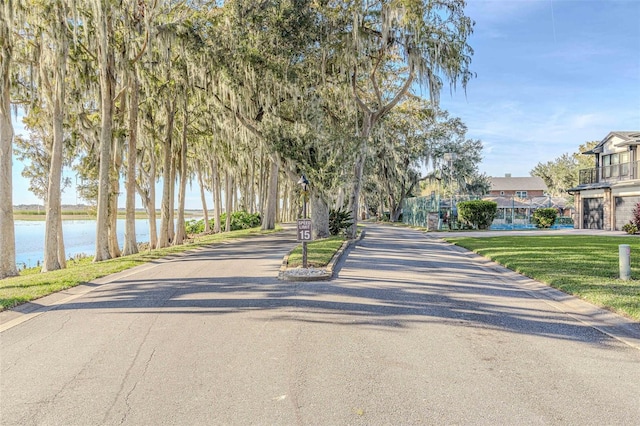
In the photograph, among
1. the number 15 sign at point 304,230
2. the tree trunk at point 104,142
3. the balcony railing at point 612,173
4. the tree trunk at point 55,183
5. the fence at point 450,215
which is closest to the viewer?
the number 15 sign at point 304,230

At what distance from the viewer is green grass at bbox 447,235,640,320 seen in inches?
298

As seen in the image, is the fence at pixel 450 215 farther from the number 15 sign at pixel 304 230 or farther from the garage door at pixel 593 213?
the number 15 sign at pixel 304 230

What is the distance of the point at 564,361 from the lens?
196 inches

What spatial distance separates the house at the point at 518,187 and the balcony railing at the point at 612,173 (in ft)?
132

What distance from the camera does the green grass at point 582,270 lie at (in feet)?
24.8

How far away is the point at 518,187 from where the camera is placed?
76.4 metres

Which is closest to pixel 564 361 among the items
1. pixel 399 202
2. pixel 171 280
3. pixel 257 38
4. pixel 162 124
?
pixel 171 280

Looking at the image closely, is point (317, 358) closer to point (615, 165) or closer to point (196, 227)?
point (615, 165)

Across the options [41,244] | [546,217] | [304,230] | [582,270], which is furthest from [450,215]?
[41,244]

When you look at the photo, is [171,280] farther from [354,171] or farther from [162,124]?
[162,124]

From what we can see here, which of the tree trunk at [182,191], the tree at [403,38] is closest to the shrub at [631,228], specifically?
the tree at [403,38]

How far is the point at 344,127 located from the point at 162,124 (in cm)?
997

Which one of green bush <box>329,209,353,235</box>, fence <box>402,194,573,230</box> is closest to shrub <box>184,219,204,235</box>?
green bush <box>329,209,353,235</box>

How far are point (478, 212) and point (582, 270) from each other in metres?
21.0
